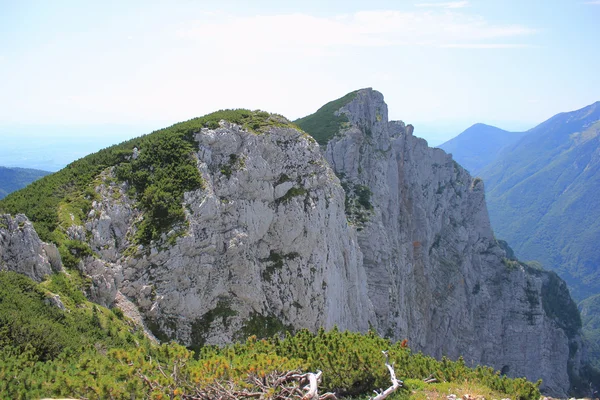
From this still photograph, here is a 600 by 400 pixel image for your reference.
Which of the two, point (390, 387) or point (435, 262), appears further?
point (435, 262)

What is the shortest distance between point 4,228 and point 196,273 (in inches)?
457

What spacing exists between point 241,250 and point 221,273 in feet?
6.99

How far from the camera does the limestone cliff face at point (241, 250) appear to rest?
28891 mm

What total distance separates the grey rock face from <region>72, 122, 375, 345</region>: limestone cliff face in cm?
351

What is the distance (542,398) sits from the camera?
59.7ft

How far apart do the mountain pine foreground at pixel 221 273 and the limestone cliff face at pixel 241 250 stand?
0.11 meters

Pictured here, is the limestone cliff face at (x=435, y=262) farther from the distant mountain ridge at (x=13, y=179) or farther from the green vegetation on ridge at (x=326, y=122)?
the distant mountain ridge at (x=13, y=179)

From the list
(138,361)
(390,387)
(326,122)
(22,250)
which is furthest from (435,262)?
(138,361)

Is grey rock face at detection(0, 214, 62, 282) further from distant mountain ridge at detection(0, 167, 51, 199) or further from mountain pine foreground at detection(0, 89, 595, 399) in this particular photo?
distant mountain ridge at detection(0, 167, 51, 199)

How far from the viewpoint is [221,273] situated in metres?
31.6

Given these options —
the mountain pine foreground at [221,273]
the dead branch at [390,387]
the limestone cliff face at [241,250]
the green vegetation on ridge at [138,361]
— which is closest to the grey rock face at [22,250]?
the mountain pine foreground at [221,273]

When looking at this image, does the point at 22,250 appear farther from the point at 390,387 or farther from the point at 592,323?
the point at 592,323

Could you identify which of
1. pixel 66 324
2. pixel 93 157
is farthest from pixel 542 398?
pixel 93 157

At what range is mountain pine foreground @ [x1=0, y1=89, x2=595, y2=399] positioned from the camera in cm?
1530
